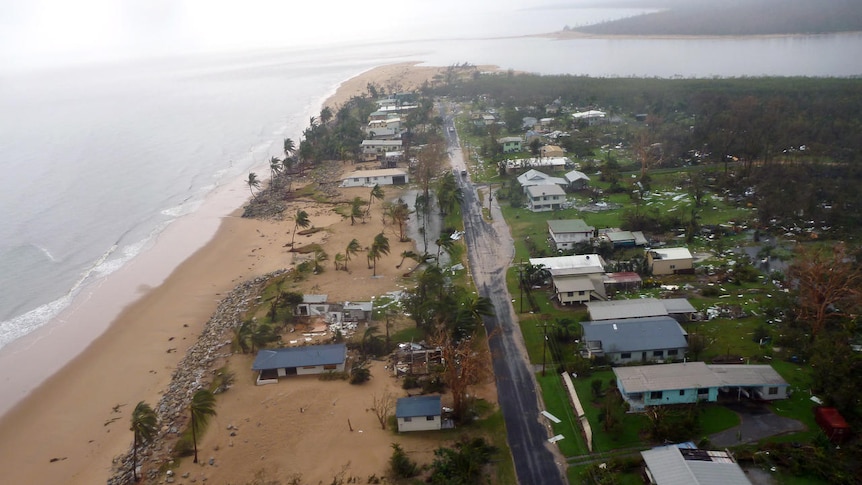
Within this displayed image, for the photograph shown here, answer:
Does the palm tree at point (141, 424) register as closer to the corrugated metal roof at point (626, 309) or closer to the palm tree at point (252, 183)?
the corrugated metal roof at point (626, 309)

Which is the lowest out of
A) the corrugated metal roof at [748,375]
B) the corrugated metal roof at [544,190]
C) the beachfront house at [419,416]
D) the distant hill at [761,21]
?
the beachfront house at [419,416]

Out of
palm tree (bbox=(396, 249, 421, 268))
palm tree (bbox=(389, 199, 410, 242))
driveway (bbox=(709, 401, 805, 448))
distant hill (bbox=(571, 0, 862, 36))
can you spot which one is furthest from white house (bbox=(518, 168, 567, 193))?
distant hill (bbox=(571, 0, 862, 36))

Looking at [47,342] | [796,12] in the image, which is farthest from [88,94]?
[796,12]

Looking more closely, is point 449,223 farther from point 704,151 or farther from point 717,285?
point 704,151

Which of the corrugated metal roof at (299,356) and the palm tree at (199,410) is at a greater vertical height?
the palm tree at (199,410)

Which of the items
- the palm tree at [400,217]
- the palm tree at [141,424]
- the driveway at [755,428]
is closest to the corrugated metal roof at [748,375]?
the driveway at [755,428]

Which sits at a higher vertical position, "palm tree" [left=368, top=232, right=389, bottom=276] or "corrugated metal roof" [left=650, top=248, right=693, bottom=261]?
"palm tree" [left=368, top=232, right=389, bottom=276]

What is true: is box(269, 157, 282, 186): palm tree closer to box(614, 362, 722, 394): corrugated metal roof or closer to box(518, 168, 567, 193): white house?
box(518, 168, 567, 193): white house
